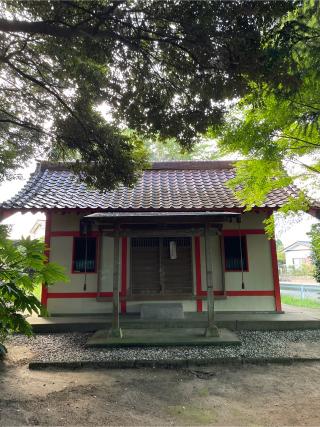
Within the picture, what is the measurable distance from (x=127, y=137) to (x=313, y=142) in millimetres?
2941

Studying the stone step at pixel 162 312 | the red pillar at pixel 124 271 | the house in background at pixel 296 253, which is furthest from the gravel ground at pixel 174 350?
the house in background at pixel 296 253

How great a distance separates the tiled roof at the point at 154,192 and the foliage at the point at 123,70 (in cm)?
128

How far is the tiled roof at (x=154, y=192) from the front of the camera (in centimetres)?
743

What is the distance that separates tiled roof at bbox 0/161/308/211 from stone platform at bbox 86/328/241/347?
9.10ft

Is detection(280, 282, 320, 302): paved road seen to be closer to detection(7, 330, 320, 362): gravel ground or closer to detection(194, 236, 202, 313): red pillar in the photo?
detection(194, 236, 202, 313): red pillar

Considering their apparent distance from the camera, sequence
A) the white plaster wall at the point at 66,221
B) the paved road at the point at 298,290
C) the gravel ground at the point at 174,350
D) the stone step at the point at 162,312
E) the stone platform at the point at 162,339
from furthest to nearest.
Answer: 1. the paved road at the point at 298,290
2. the white plaster wall at the point at 66,221
3. the stone step at the point at 162,312
4. the stone platform at the point at 162,339
5. the gravel ground at the point at 174,350

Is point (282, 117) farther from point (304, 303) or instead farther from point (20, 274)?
point (304, 303)

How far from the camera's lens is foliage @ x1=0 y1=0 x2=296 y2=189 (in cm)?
321

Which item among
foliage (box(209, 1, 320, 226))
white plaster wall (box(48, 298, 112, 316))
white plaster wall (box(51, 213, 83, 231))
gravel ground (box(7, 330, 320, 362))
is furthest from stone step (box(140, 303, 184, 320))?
foliage (box(209, 1, 320, 226))

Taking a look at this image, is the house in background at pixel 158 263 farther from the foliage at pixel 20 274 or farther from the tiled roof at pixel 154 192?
the foliage at pixel 20 274

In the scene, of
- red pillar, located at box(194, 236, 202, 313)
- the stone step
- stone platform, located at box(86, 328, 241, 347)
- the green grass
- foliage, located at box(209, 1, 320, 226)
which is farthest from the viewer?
the green grass

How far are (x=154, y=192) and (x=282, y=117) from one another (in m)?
5.39

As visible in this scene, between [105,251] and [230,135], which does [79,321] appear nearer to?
[105,251]

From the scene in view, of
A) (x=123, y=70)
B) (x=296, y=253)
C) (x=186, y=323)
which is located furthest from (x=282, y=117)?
(x=296, y=253)
